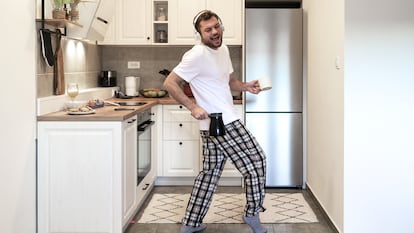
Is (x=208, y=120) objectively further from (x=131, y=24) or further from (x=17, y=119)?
(x=131, y=24)

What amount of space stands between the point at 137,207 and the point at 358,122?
71.1 inches

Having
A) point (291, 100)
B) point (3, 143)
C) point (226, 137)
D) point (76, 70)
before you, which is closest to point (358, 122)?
point (226, 137)

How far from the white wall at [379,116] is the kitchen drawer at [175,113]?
77.9 inches

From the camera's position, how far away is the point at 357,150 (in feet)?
10.0

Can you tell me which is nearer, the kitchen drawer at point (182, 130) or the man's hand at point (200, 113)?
the man's hand at point (200, 113)

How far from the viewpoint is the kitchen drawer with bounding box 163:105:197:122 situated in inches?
185

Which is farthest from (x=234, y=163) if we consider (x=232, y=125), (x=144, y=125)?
(x=144, y=125)

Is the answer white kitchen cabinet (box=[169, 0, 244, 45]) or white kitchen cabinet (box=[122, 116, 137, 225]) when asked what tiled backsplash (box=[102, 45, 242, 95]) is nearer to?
white kitchen cabinet (box=[169, 0, 244, 45])

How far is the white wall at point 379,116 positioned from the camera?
2975mm

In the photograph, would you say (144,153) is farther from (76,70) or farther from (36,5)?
(36,5)

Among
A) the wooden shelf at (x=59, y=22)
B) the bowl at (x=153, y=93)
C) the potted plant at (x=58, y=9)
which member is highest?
the potted plant at (x=58, y=9)

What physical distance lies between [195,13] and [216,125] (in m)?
2.16

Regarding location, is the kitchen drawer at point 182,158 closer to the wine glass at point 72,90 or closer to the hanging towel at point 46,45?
the wine glass at point 72,90

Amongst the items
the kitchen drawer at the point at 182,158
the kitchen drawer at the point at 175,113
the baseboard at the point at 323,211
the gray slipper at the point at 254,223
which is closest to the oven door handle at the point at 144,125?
the kitchen drawer at the point at 175,113
